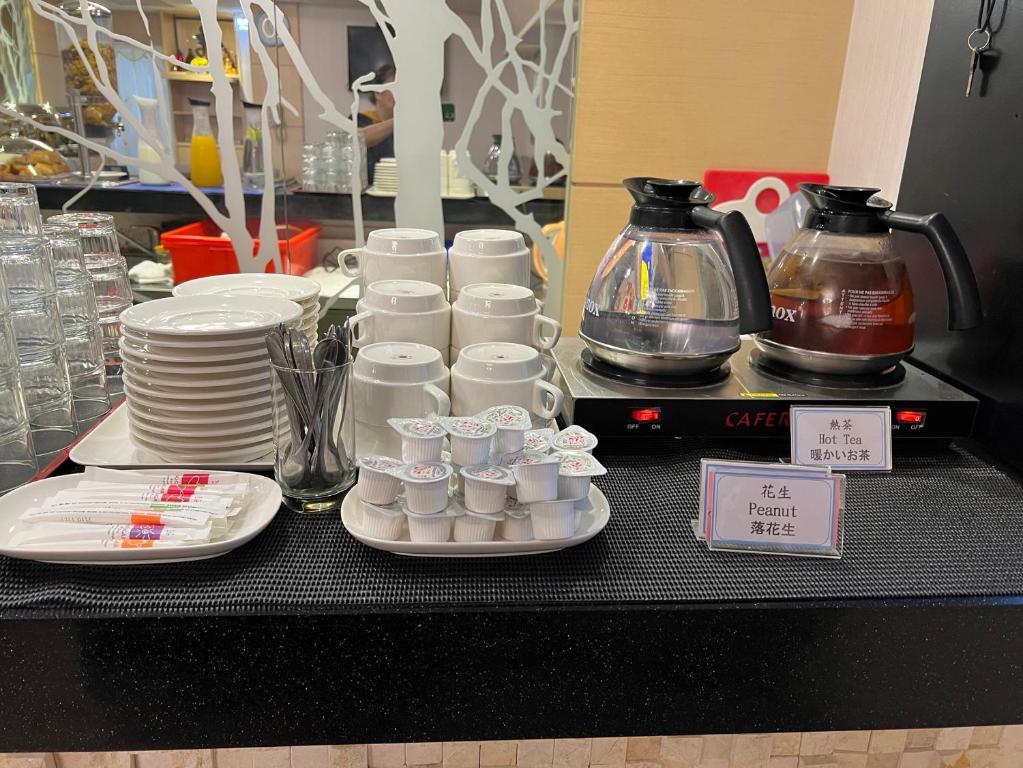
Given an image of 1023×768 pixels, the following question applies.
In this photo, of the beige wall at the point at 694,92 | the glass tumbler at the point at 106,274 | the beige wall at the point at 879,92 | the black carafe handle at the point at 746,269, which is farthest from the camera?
the beige wall at the point at 694,92

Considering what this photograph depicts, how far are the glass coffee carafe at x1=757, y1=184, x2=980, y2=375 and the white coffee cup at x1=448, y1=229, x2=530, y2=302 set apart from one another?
0.35 meters

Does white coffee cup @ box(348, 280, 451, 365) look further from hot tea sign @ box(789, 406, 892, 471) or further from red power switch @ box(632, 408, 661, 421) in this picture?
hot tea sign @ box(789, 406, 892, 471)

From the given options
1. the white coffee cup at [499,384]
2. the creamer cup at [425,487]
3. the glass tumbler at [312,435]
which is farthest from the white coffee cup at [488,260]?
the creamer cup at [425,487]

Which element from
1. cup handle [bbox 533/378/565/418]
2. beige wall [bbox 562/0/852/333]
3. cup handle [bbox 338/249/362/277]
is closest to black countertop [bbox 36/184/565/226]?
beige wall [bbox 562/0/852/333]

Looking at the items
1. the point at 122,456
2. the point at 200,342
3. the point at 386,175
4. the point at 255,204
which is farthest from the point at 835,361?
the point at 255,204

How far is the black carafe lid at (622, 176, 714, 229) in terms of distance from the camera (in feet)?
3.07

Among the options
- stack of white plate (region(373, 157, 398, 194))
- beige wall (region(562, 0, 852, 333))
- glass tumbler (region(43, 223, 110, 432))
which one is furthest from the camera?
stack of white plate (region(373, 157, 398, 194))

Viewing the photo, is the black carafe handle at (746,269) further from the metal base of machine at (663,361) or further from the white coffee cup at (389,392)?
the white coffee cup at (389,392)

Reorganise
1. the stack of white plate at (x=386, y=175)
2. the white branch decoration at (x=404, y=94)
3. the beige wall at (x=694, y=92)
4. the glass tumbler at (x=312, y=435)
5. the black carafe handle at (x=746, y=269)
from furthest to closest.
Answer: the stack of white plate at (x=386, y=175), the white branch decoration at (x=404, y=94), the beige wall at (x=694, y=92), the black carafe handle at (x=746, y=269), the glass tumbler at (x=312, y=435)

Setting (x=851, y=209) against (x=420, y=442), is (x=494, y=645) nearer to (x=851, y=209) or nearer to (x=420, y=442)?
(x=420, y=442)

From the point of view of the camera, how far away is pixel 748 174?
1.96 meters

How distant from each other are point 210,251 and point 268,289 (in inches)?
53.9

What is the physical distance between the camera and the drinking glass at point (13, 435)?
2.68ft

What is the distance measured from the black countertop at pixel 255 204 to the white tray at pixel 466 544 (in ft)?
5.29
